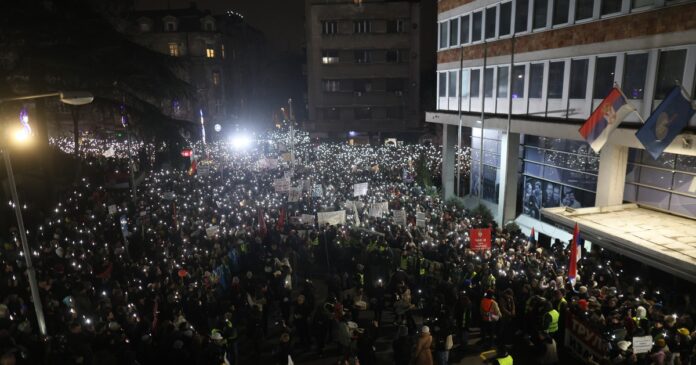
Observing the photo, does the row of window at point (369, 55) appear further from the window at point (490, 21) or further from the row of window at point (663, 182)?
the row of window at point (663, 182)

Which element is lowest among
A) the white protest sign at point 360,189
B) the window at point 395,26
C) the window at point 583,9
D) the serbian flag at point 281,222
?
the serbian flag at point 281,222

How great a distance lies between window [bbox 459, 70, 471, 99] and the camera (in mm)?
23703

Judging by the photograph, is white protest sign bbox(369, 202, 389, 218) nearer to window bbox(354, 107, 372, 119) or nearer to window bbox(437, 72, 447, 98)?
window bbox(437, 72, 447, 98)

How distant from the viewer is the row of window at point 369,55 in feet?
152

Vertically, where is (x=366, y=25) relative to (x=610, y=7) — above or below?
above

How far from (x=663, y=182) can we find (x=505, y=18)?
9.97 m

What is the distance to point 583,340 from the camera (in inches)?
386

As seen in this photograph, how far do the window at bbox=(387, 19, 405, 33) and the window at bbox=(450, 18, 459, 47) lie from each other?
21.8 metres

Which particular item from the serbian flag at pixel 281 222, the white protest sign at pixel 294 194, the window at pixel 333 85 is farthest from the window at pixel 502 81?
the window at pixel 333 85

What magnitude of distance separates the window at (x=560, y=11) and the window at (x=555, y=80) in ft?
4.99

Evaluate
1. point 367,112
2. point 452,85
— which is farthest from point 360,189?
point 367,112

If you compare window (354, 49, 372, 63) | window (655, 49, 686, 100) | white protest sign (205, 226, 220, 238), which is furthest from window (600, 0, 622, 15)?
window (354, 49, 372, 63)

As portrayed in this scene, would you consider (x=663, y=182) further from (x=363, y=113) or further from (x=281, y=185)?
(x=363, y=113)

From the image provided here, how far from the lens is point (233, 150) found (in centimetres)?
3688
